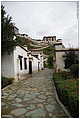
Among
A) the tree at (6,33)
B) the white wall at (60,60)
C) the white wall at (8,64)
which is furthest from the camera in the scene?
the white wall at (60,60)

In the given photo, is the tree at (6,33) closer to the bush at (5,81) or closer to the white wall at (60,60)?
the bush at (5,81)

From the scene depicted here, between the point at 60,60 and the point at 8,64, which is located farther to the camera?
the point at 60,60

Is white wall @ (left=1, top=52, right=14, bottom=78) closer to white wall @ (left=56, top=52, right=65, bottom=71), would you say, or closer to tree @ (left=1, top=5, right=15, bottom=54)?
tree @ (left=1, top=5, right=15, bottom=54)

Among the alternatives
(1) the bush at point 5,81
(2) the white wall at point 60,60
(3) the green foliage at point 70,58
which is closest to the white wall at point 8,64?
(1) the bush at point 5,81

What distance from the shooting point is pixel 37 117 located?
154 inches

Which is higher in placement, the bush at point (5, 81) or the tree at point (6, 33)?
the tree at point (6, 33)

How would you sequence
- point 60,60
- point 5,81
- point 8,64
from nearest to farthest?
point 5,81
point 8,64
point 60,60

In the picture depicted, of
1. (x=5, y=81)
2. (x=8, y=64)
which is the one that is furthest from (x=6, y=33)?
(x=5, y=81)

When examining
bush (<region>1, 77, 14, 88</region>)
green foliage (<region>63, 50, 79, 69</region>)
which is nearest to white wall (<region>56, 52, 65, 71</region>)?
green foliage (<region>63, 50, 79, 69</region>)

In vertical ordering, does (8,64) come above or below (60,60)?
below

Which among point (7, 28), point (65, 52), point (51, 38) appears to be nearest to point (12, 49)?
point (7, 28)

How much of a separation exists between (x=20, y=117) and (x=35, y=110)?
0.65 metres

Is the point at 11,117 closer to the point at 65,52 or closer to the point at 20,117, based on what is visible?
the point at 20,117

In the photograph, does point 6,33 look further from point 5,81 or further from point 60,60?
point 60,60
